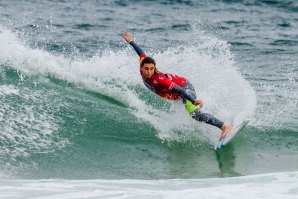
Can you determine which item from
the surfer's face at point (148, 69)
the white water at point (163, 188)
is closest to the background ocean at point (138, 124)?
the white water at point (163, 188)

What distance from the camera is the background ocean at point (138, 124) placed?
7758 millimetres

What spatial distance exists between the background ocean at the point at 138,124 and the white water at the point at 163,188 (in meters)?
0.01

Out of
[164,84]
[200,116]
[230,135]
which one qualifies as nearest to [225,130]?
[230,135]

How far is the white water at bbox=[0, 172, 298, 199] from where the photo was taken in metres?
7.05

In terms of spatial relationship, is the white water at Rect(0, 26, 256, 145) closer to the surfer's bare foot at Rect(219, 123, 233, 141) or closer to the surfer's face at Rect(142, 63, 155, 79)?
the surfer's bare foot at Rect(219, 123, 233, 141)

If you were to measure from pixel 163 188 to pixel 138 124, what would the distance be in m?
2.77

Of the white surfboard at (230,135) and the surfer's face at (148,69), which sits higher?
the surfer's face at (148,69)

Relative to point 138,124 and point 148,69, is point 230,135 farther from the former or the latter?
point 138,124

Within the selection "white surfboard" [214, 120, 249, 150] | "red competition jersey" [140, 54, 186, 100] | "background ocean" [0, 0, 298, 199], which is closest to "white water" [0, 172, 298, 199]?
"background ocean" [0, 0, 298, 199]

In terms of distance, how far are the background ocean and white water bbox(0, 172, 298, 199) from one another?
0.01m

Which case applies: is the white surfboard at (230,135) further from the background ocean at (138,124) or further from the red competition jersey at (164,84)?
the red competition jersey at (164,84)

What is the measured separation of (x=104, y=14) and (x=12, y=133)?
477 inches

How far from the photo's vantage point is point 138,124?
33.4 feet

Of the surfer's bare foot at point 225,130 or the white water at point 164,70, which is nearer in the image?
the surfer's bare foot at point 225,130
